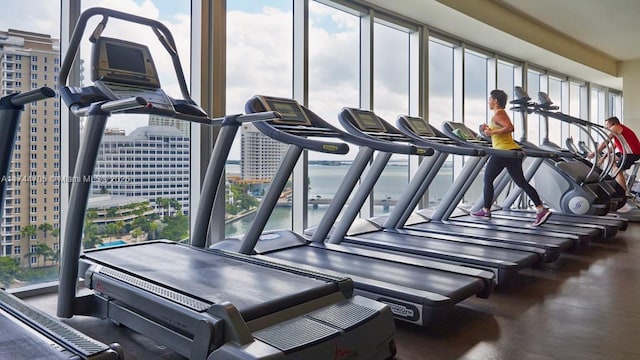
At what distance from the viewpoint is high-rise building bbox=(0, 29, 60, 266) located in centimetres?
310

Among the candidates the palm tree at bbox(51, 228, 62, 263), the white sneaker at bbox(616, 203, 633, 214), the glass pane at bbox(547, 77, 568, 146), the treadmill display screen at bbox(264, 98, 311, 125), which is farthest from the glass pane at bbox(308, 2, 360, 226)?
the glass pane at bbox(547, 77, 568, 146)

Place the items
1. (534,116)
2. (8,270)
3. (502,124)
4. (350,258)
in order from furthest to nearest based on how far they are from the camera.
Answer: (534,116) → (502,124) → (350,258) → (8,270)

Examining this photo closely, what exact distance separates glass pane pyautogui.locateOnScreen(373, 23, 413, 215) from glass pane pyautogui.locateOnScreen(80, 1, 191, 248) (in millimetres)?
2626

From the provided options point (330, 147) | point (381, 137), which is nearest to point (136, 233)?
point (330, 147)

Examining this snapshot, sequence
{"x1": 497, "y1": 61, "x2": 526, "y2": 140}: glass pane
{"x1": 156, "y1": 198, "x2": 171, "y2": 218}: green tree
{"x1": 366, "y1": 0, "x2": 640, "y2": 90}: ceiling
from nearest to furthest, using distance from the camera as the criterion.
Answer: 1. {"x1": 156, "y1": 198, "x2": 171, "y2": 218}: green tree
2. {"x1": 366, "y1": 0, "x2": 640, "y2": 90}: ceiling
3. {"x1": 497, "y1": 61, "x2": 526, "y2": 140}: glass pane

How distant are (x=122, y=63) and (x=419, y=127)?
2862 mm

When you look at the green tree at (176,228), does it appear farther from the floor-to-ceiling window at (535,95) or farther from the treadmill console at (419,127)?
the floor-to-ceiling window at (535,95)

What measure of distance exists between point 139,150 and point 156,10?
3.85 feet

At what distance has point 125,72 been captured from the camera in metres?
2.58

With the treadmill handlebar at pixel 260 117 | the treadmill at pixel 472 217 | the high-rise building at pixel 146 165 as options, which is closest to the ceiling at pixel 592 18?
the treadmill at pixel 472 217

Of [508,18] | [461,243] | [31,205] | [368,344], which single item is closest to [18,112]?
[31,205]

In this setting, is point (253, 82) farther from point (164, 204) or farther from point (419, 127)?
point (419, 127)

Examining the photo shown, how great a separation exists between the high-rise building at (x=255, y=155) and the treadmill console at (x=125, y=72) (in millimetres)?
1934

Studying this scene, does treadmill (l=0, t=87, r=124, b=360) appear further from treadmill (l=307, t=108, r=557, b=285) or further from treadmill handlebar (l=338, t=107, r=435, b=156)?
treadmill (l=307, t=108, r=557, b=285)
